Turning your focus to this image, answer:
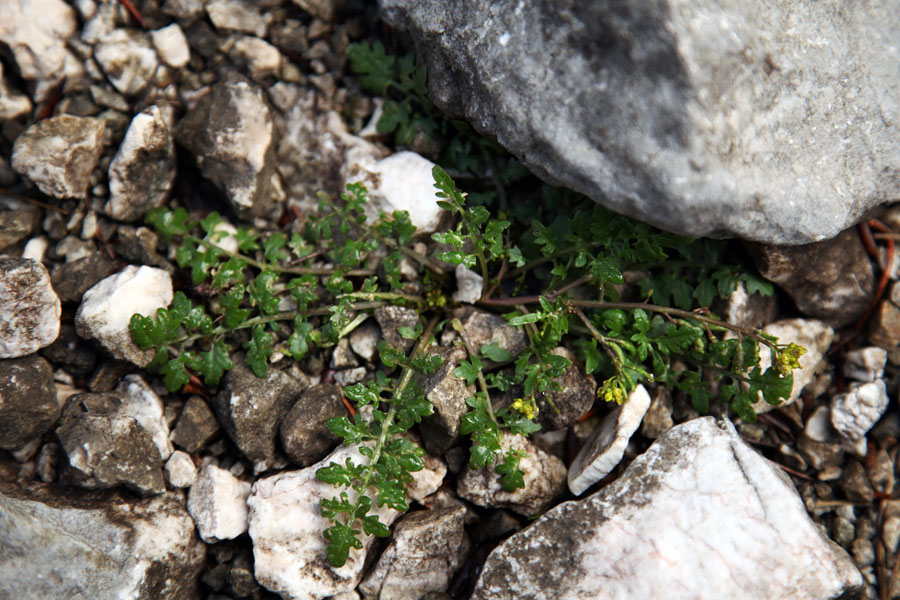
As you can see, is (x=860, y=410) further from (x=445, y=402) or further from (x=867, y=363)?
(x=445, y=402)

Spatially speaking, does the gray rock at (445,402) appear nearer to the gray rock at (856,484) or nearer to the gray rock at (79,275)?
the gray rock at (79,275)

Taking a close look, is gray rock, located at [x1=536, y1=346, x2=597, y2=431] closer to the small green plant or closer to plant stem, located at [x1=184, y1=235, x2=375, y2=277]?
the small green plant

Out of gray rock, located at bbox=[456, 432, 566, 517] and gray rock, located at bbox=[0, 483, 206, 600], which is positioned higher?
gray rock, located at bbox=[456, 432, 566, 517]

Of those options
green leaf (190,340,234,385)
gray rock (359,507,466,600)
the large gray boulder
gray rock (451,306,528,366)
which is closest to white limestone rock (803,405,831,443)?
the large gray boulder

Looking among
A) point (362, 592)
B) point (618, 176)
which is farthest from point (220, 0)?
point (362, 592)

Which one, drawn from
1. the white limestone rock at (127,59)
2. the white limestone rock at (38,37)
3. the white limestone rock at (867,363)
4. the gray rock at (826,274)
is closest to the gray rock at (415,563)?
the gray rock at (826,274)
